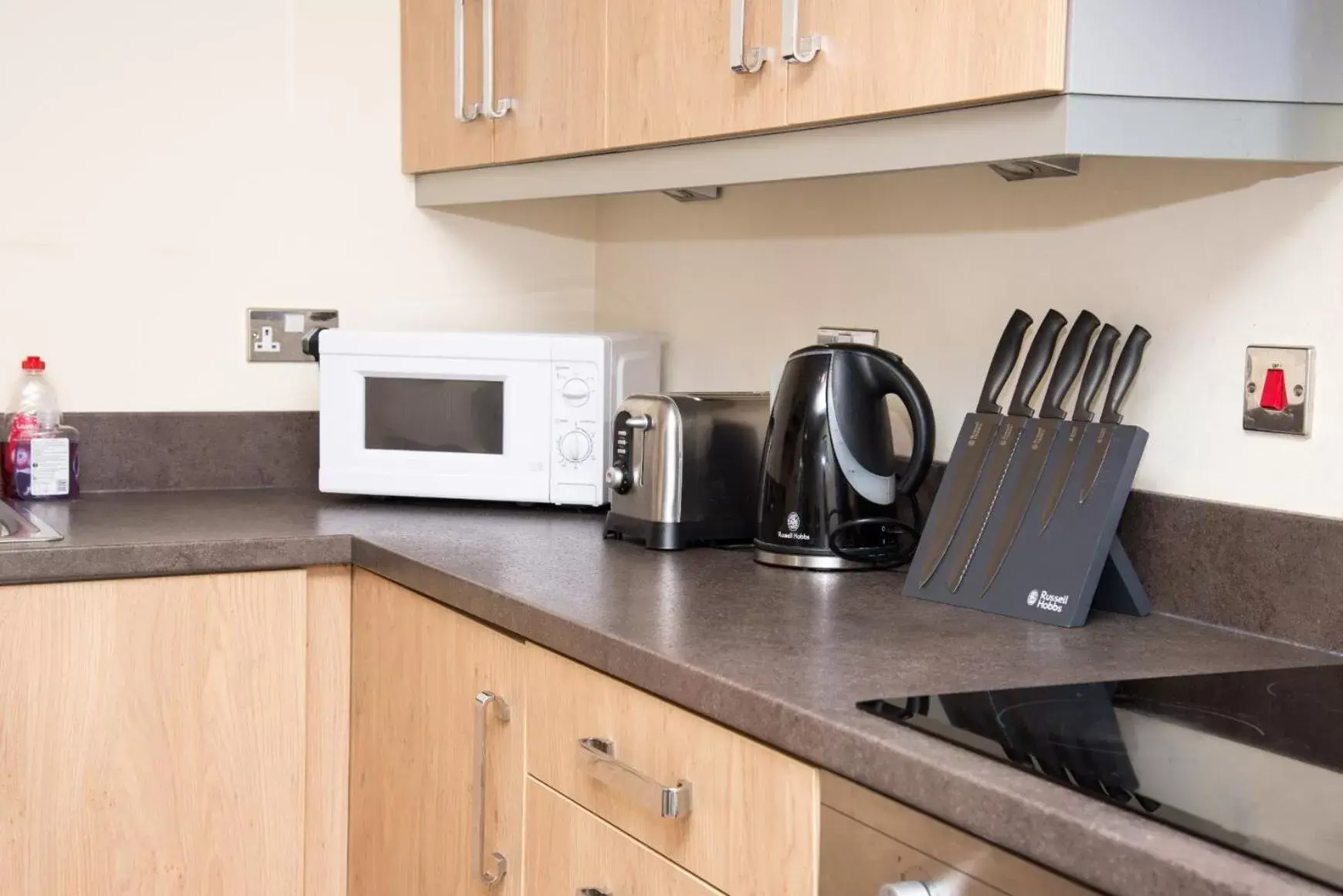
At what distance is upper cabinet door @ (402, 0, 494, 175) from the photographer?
2219mm

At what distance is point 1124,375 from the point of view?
1516 mm

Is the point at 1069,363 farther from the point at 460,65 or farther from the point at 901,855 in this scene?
the point at 460,65

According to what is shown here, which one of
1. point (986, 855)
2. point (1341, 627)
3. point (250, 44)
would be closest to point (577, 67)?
point (250, 44)

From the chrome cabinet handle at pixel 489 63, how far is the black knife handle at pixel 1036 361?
2.88 feet

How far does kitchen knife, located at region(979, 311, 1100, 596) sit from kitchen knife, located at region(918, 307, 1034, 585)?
6 centimetres

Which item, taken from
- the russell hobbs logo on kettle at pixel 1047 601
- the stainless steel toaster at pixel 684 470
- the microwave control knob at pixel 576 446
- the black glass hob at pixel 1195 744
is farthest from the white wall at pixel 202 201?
the black glass hob at pixel 1195 744

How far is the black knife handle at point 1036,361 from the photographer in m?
1.59

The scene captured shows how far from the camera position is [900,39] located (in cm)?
138

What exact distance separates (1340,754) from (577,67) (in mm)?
1289

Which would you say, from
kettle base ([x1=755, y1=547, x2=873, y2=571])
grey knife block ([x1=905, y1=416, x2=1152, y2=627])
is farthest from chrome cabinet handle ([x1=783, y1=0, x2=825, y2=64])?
kettle base ([x1=755, y1=547, x2=873, y2=571])

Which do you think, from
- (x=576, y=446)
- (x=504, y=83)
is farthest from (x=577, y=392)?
(x=504, y=83)

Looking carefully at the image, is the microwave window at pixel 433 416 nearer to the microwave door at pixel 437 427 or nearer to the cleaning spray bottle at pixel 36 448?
the microwave door at pixel 437 427

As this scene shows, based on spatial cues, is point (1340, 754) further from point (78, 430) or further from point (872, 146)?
point (78, 430)

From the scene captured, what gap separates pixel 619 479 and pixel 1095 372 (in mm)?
639
